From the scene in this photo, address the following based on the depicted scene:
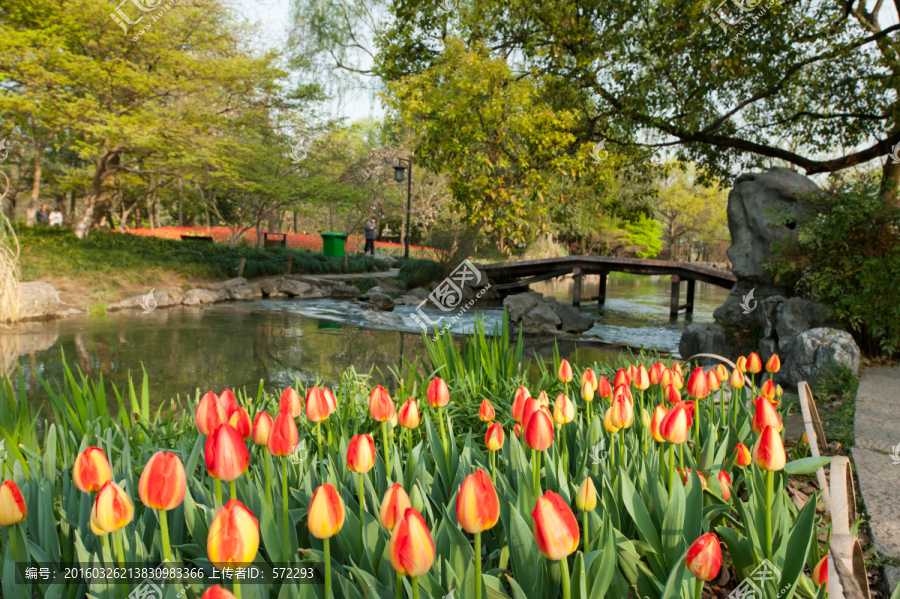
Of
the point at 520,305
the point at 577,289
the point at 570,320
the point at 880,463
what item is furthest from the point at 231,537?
the point at 577,289

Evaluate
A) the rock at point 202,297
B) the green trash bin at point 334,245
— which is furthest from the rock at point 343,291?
the green trash bin at point 334,245

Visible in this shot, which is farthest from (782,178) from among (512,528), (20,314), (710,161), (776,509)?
(20,314)

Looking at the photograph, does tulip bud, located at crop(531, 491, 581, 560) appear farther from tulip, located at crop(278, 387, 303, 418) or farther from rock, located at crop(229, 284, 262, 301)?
rock, located at crop(229, 284, 262, 301)

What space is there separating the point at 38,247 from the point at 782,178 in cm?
1590

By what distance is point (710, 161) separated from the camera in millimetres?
10914

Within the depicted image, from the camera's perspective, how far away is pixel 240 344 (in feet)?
28.6

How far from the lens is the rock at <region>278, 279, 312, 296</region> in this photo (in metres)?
16.7

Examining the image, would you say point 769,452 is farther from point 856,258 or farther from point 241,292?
point 241,292

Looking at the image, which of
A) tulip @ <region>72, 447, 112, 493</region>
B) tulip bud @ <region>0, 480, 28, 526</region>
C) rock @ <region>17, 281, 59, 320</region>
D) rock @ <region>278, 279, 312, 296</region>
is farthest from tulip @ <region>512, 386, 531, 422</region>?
rock @ <region>278, 279, 312, 296</region>

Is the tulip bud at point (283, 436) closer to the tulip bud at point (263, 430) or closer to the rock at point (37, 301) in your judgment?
the tulip bud at point (263, 430)

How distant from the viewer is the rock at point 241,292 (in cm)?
1499

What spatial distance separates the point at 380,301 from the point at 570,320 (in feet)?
17.2

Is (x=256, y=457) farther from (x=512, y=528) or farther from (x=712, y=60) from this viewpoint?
(x=712, y=60)

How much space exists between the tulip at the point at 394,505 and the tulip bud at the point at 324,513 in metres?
0.09
